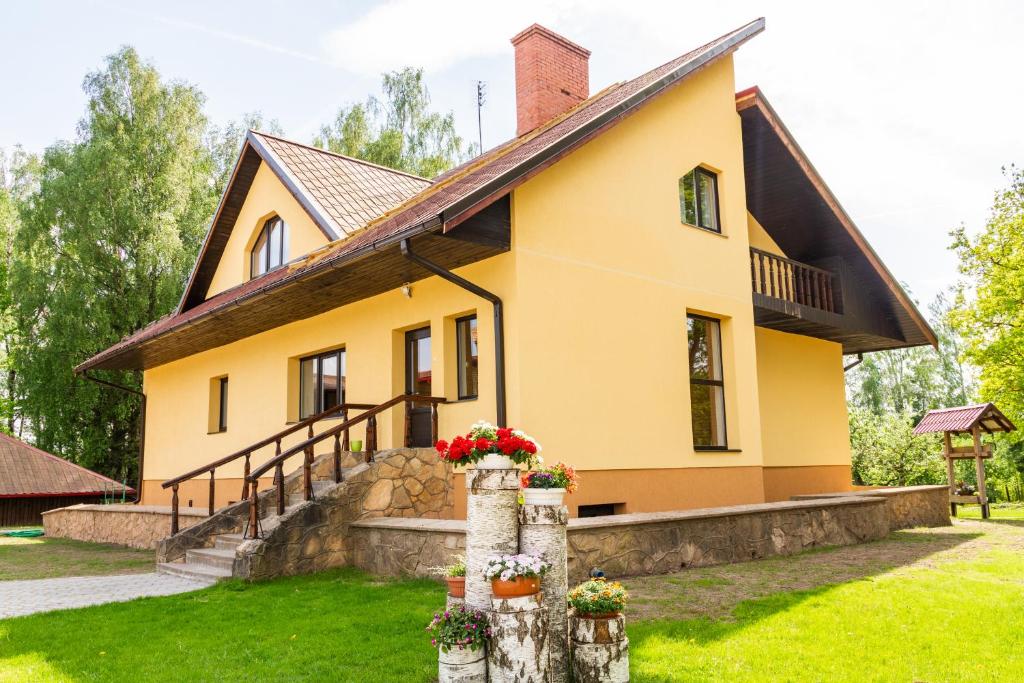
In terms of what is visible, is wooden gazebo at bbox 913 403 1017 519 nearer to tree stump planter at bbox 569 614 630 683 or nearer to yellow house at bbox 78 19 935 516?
yellow house at bbox 78 19 935 516

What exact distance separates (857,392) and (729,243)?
34.0m

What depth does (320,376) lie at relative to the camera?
A: 12.6 meters

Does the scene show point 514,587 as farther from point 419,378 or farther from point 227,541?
point 419,378

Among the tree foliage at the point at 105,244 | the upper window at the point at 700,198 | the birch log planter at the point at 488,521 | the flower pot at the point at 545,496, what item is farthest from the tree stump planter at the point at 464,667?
the tree foliage at the point at 105,244

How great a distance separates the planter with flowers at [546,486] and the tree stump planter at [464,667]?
3.00 feet

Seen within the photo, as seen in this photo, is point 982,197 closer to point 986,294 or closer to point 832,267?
point 986,294

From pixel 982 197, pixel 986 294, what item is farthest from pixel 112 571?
pixel 982 197

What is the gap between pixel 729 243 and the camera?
12188 mm

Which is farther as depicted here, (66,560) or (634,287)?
(66,560)

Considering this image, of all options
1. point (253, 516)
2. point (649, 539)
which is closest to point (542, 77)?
point (649, 539)

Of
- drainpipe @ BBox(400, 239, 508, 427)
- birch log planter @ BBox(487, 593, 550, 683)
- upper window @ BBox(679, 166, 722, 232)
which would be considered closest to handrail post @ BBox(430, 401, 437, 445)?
drainpipe @ BBox(400, 239, 508, 427)

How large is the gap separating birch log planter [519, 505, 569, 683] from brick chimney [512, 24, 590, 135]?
1006 centimetres

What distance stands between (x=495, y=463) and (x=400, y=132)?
24863 millimetres

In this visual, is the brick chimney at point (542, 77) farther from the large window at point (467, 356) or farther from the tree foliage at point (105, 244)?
the tree foliage at point (105, 244)
